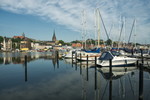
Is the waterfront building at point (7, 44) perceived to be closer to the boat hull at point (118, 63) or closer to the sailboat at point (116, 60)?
the boat hull at point (118, 63)

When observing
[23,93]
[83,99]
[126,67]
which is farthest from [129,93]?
[126,67]

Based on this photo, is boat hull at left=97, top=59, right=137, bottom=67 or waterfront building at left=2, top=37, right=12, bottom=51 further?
waterfront building at left=2, top=37, right=12, bottom=51

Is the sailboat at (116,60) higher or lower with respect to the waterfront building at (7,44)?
lower

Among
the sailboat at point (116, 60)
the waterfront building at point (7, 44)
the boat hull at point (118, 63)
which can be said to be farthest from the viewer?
the waterfront building at point (7, 44)

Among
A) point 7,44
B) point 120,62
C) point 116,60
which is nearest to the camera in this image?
point 116,60

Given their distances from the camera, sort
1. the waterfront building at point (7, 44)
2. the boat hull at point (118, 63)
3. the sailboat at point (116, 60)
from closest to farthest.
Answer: the sailboat at point (116, 60), the boat hull at point (118, 63), the waterfront building at point (7, 44)

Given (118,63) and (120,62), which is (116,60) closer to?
(118,63)

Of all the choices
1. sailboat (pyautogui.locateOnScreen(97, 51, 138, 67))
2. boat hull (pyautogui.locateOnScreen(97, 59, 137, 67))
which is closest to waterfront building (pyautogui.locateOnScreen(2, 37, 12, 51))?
boat hull (pyautogui.locateOnScreen(97, 59, 137, 67))

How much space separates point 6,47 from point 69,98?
178m

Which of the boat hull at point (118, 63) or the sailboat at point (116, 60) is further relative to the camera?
the boat hull at point (118, 63)

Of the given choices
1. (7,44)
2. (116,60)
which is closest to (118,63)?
(116,60)

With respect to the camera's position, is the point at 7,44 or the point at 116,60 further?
the point at 7,44

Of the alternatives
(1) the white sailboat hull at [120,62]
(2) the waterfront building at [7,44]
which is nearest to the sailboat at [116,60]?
(1) the white sailboat hull at [120,62]

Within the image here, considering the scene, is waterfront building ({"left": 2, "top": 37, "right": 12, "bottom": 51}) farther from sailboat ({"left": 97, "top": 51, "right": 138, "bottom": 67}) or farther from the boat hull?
sailboat ({"left": 97, "top": 51, "right": 138, "bottom": 67})
